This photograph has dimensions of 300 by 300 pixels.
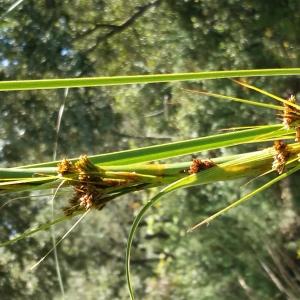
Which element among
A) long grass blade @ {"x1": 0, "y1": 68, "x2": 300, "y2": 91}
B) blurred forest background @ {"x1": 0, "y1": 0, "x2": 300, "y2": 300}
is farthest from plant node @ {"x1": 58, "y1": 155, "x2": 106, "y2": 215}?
blurred forest background @ {"x1": 0, "y1": 0, "x2": 300, "y2": 300}

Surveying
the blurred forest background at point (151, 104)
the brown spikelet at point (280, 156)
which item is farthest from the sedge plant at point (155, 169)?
the blurred forest background at point (151, 104)

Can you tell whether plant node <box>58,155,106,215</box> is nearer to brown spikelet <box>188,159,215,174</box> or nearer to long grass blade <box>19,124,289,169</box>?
long grass blade <box>19,124,289,169</box>

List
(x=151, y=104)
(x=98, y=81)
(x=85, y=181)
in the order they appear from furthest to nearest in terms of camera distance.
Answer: (x=151, y=104) → (x=85, y=181) → (x=98, y=81)

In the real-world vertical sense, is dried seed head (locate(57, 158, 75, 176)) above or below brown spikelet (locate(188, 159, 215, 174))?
above

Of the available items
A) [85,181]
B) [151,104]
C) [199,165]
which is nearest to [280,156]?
[199,165]

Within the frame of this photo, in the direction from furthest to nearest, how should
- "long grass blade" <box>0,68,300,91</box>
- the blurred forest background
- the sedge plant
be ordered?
the blurred forest background → the sedge plant → "long grass blade" <box>0,68,300,91</box>

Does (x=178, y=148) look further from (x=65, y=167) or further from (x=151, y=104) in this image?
(x=151, y=104)

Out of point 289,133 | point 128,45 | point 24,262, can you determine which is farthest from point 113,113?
point 289,133

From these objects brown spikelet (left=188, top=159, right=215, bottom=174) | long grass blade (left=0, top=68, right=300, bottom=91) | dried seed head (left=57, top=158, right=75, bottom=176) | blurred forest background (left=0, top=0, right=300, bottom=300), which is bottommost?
blurred forest background (left=0, top=0, right=300, bottom=300)
